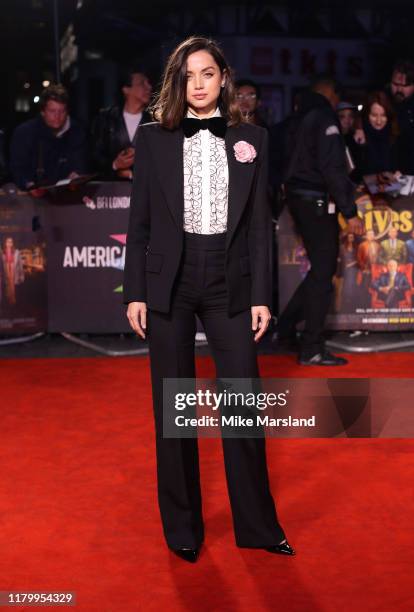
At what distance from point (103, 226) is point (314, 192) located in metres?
1.85

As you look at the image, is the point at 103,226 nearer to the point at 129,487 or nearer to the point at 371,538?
the point at 129,487

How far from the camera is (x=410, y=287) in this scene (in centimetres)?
758

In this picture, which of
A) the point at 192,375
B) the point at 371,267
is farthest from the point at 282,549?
the point at 371,267

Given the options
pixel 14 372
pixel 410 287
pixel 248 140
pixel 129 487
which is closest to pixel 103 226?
pixel 14 372

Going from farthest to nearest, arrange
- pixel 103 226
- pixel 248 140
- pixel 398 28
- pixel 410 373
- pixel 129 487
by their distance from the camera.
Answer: pixel 398 28
pixel 103 226
pixel 410 373
pixel 129 487
pixel 248 140

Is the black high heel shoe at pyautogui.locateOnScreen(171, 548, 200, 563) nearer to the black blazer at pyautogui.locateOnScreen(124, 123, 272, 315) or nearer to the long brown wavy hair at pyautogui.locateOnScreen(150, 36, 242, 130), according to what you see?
the black blazer at pyautogui.locateOnScreen(124, 123, 272, 315)

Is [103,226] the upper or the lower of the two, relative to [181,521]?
upper

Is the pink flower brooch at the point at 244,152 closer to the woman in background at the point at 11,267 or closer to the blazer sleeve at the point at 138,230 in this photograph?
the blazer sleeve at the point at 138,230

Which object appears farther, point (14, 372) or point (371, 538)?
point (14, 372)

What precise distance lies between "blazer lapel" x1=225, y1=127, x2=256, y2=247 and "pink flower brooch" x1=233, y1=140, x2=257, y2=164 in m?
0.02

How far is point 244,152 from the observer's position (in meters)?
3.42

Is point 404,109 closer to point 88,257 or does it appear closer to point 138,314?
point 88,257

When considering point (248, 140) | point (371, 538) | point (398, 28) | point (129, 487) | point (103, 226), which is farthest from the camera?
point (398, 28)

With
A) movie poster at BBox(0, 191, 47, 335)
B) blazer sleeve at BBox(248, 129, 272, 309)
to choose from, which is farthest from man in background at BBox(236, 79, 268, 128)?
blazer sleeve at BBox(248, 129, 272, 309)
